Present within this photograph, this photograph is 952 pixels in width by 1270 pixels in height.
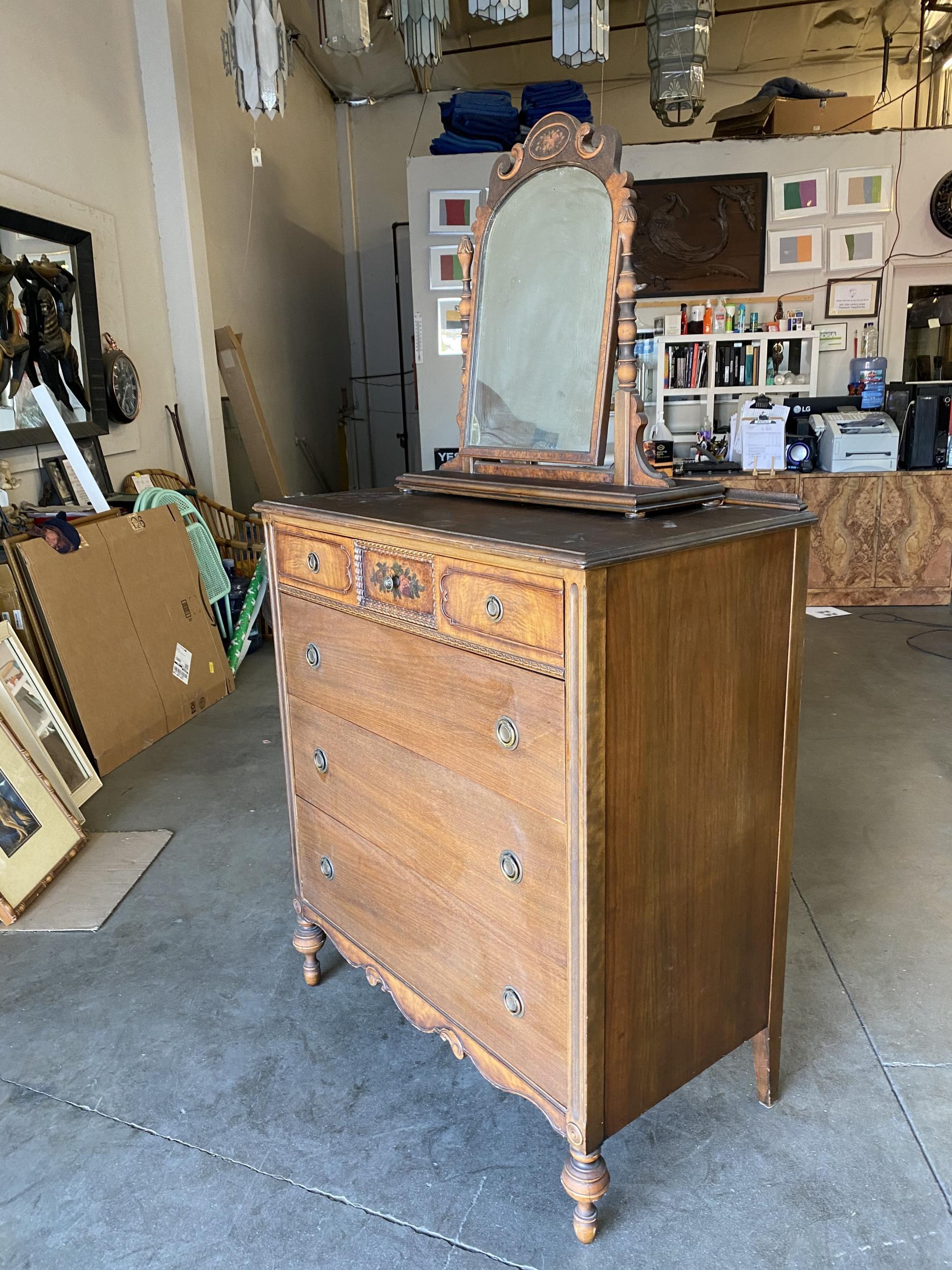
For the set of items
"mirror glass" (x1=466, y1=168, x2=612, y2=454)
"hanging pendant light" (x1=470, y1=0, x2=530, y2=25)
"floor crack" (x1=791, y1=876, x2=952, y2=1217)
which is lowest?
"floor crack" (x1=791, y1=876, x2=952, y2=1217)

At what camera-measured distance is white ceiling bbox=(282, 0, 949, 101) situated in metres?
7.13

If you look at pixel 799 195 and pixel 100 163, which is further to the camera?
pixel 799 195

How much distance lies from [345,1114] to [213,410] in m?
4.19

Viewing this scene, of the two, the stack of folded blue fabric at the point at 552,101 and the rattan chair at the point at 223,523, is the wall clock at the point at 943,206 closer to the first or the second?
the stack of folded blue fabric at the point at 552,101

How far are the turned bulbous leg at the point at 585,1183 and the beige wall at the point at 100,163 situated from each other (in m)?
3.27

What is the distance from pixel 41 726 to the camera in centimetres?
290

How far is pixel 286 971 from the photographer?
2.10 metres

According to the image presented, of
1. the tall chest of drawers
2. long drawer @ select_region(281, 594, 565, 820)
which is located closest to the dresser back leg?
the tall chest of drawers

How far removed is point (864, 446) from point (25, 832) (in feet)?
15.4

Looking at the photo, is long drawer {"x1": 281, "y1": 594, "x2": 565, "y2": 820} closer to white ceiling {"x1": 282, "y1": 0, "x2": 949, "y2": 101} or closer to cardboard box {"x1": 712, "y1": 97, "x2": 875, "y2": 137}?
cardboard box {"x1": 712, "y1": 97, "x2": 875, "y2": 137}

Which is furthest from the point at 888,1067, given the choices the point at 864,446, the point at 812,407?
the point at 812,407

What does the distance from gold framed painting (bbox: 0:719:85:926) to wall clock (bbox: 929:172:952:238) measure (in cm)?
587

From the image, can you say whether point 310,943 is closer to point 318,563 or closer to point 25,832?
point 318,563

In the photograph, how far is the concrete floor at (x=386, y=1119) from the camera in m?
1.39
